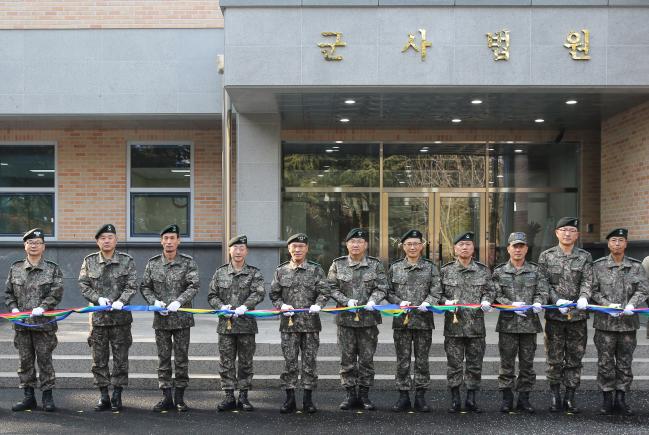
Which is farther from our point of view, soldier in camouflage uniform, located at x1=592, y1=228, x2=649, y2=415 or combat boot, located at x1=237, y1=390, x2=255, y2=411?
combat boot, located at x1=237, y1=390, x2=255, y2=411

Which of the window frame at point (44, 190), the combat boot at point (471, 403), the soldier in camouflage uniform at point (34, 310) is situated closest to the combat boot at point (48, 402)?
the soldier in camouflage uniform at point (34, 310)

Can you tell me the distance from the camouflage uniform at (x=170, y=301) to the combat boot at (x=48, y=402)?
1087 mm

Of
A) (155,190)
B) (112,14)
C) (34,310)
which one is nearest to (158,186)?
(155,190)

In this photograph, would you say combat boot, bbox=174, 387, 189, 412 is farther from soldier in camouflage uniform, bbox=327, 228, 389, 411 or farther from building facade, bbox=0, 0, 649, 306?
building facade, bbox=0, 0, 649, 306

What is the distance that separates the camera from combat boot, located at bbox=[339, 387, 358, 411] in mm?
7203

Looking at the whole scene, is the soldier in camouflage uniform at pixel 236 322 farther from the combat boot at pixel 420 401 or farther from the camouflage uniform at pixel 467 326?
the camouflage uniform at pixel 467 326

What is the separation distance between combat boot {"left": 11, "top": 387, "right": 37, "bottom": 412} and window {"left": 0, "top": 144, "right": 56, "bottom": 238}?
6.17 m

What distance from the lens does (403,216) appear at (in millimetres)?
13750

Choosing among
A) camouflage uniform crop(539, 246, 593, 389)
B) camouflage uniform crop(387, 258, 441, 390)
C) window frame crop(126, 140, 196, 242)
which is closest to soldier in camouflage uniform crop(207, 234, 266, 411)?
camouflage uniform crop(387, 258, 441, 390)

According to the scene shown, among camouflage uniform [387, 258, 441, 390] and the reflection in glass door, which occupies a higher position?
the reflection in glass door

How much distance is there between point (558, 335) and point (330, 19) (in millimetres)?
5247

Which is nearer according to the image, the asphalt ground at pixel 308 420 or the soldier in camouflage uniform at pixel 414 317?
the asphalt ground at pixel 308 420

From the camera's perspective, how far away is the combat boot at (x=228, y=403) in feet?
23.3

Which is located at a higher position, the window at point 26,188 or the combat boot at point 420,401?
the window at point 26,188
